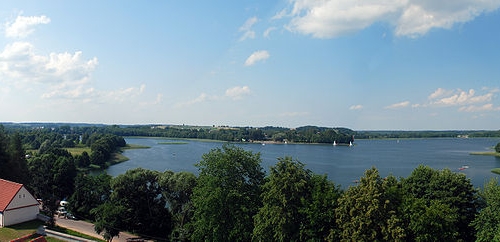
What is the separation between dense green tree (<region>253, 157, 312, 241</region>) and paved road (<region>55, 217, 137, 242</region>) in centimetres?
1145

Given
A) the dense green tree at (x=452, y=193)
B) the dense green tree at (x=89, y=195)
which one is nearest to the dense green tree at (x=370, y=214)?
the dense green tree at (x=452, y=193)

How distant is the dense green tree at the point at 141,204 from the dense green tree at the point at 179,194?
1074mm

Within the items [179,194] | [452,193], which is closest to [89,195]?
[179,194]

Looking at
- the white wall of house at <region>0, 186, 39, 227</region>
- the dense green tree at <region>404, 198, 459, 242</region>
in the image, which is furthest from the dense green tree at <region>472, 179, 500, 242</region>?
the white wall of house at <region>0, 186, 39, 227</region>

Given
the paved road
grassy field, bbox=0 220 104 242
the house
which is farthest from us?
the paved road

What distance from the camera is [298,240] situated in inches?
730

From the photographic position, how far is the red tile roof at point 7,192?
22.7 metres

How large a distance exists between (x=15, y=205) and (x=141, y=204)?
7.87m

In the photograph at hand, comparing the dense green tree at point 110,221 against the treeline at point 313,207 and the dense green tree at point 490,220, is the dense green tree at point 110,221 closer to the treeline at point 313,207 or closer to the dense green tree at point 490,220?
the treeline at point 313,207

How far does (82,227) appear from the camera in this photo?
2755cm

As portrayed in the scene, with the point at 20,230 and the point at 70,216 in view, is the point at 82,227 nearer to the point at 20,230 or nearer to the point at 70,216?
the point at 70,216

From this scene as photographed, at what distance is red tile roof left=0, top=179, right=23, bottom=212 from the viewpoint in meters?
22.7

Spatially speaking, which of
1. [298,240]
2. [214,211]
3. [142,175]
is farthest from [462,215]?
[142,175]

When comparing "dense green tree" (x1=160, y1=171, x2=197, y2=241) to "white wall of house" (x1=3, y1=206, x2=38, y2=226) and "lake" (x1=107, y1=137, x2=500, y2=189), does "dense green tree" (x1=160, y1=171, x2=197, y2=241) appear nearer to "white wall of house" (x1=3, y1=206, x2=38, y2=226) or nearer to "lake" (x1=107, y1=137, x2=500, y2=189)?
"white wall of house" (x1=3, y1=206, x2=38, y2=226)
